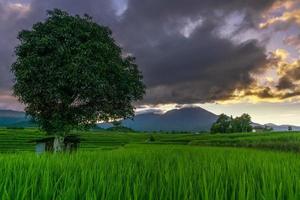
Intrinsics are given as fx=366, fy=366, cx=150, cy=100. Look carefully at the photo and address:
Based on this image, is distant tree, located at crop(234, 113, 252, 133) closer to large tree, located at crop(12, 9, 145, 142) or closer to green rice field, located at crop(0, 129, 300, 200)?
large tree, located at crop(12, 9, 145, 142)

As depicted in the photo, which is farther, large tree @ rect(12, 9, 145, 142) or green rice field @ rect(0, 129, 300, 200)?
large tree @ rect(12, 9, 145, 142)

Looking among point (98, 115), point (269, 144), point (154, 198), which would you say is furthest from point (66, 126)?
point (154, 198)

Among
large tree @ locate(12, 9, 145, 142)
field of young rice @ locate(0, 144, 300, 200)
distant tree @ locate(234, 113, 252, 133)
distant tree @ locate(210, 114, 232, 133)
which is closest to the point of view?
field of young rice @ locate(0, 144, 300, 200)

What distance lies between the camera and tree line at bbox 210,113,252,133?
157m

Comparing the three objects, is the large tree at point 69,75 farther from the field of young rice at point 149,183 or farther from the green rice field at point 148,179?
the field of young rice at point 149,183

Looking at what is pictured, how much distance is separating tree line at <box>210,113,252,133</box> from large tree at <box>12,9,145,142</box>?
12265 centimetres

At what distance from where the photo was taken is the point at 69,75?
109ft

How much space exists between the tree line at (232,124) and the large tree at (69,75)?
122645 mm

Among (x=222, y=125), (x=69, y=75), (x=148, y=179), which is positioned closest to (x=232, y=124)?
(x=222, y=125)

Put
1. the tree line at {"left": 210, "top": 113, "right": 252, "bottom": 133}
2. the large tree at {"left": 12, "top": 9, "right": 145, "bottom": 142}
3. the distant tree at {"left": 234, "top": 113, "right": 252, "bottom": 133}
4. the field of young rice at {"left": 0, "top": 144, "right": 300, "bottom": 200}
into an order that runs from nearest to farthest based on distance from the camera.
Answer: the field of young rice at {"left": 0, "top": 144, "right": 300, "bottom": 200} < the large tree at {"left": 12, "top": 9, "right": 145, "bottom": 142} < the tree line at {"left": 210, "top": 113, "right": 252, "bottom": 133} < the distant tree at {"left": 234, "top": 113, "right": 252, "bottom": 133}

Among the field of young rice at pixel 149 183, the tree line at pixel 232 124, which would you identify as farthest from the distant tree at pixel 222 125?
the field of young rice at pixel 149 183

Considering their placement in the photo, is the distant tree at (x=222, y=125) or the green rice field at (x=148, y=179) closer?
the green rice field at (x=148, y=179)

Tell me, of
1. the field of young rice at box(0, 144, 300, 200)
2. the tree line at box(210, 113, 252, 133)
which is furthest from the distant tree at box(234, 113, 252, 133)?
the field of young rice at box(0, 144, 300, 200)

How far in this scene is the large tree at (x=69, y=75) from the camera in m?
34.2
